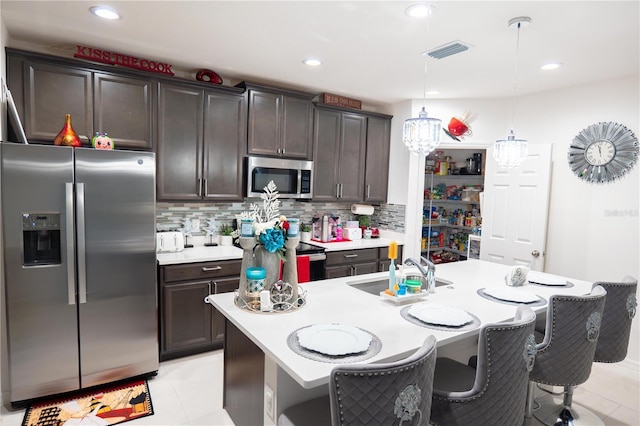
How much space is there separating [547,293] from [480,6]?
72.2 inches

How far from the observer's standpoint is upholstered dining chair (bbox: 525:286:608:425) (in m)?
1.89

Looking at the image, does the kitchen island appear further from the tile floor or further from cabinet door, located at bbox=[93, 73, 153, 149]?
cabinet door, located at bbox=[93, 73, 153, 149]

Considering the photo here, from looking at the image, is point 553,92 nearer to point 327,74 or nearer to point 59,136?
point 327,74

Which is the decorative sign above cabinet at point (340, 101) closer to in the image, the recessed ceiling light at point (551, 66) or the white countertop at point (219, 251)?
the white countertop at point (219, 251)

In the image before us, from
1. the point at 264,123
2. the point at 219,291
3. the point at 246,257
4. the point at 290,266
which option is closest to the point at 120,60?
the point at 264,123

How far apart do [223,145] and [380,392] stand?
2.83 metres

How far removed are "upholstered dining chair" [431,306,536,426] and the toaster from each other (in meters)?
2.54

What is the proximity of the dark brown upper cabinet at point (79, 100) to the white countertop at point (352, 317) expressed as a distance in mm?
1777

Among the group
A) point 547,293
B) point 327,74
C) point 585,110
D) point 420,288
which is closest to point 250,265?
point 420,288

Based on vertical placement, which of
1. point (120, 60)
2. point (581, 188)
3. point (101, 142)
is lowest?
point (581, 188)

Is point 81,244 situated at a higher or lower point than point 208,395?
higher

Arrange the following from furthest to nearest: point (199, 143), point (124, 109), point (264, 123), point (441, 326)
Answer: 1. point (264, 123)
2. point (199, 143)
3. point (124, 109)
4. point (441, 326)

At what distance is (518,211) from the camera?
401cm

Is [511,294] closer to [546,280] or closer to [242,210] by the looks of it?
[546,280]
